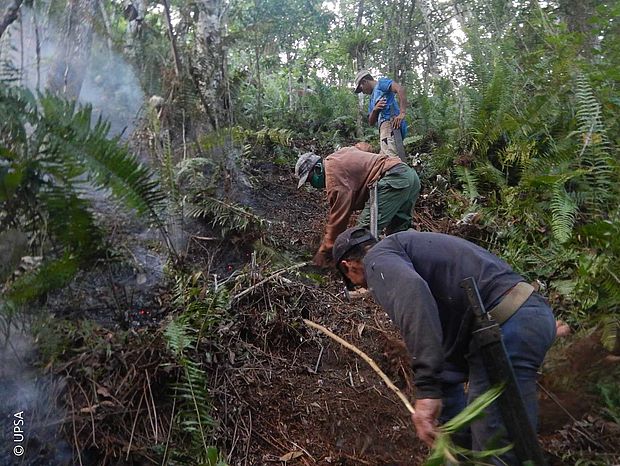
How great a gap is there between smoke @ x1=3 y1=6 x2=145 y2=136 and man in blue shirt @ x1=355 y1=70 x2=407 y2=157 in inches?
132

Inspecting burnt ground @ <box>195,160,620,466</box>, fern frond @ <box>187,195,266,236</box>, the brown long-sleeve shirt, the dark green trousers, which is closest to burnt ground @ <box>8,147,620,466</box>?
burnt ground @ <box>195,160,620,466</box>

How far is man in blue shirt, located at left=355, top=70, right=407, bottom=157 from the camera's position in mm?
7324

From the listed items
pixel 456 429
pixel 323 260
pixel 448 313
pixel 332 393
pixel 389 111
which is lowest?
pixel 332 393

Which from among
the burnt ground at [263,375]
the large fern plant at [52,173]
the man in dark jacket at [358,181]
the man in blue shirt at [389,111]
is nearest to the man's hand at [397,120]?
the man in blue shirt at [389,111]

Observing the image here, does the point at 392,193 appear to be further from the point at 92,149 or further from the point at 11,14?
the point at 11,14

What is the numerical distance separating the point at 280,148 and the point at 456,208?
10.7 ft

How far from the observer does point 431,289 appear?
101 inches

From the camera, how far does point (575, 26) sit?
25.7ft

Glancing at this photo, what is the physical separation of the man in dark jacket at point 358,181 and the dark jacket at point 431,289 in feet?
7.59

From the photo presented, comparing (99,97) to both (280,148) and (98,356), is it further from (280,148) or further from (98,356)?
(98,356)

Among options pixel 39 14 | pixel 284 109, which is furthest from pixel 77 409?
pixel 284 109

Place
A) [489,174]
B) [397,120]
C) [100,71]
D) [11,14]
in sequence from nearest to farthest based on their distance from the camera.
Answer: [11,14] → [100,71] → [489,174] → [397,120]

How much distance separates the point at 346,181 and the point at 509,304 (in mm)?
2746

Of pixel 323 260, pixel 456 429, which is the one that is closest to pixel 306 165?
pixel 323 260
